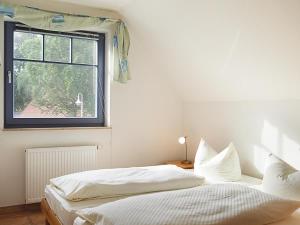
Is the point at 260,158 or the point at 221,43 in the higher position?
the point at 221,43

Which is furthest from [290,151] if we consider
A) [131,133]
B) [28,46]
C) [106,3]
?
[28,46]

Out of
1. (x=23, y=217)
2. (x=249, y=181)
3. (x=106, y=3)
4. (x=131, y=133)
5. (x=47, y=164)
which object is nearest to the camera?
(x=249, y=181)

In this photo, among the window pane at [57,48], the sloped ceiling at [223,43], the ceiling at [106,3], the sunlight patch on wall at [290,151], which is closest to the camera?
the sloped ceiling at [223,43]

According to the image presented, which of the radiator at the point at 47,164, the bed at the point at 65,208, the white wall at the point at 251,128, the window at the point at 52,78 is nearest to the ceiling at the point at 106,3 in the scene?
the window at the point at 52,78

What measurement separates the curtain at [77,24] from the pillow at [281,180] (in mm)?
1993

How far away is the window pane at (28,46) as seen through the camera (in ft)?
11.6

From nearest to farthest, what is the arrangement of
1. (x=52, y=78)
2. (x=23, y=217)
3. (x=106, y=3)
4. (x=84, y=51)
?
(x=23, y=217), (x=106, y=3), (x=52, y=78), (x=84, y=51)

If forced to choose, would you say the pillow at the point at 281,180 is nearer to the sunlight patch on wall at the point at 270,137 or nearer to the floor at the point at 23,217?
the sunlight patch on wall at the point at 270,137

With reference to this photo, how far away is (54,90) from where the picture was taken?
3762mm

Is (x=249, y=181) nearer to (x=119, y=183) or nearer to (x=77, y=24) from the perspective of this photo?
(x=119, y=183)

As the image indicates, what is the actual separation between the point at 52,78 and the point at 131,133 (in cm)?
114

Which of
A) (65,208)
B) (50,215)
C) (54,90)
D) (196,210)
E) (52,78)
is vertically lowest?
(50,215)

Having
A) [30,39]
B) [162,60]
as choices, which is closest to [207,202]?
[162,60]

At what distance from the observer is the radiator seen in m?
3.46
